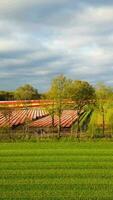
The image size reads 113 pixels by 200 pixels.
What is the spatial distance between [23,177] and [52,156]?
8.40 m

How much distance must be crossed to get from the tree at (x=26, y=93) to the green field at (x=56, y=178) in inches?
3978

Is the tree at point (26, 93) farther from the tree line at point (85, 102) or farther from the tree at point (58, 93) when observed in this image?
the tree at point (58, 93)

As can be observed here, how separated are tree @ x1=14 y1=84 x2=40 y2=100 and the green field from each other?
10103 centimetres

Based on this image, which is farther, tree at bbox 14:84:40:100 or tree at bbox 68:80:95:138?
tree at bbox 14:84:40:100

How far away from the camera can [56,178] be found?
16.2m

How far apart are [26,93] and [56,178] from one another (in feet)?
371

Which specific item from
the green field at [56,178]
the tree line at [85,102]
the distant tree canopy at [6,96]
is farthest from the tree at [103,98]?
the distant tree canopy at [6,96]

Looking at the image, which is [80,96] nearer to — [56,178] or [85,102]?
[85,102]

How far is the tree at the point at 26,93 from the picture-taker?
410ft

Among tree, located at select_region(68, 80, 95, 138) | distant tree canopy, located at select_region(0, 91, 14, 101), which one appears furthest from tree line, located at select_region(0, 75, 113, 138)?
distant tree canopy, located at select_region(0, 91, 14, 101)

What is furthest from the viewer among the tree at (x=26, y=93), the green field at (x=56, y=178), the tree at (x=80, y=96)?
the tree at (x=26, y=93)

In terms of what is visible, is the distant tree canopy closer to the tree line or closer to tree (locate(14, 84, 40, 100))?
tree (locate(14, 84, 40, 100))

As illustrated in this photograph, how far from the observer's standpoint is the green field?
13000mm

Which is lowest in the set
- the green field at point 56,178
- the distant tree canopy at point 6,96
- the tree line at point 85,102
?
the green field at point 56,178
